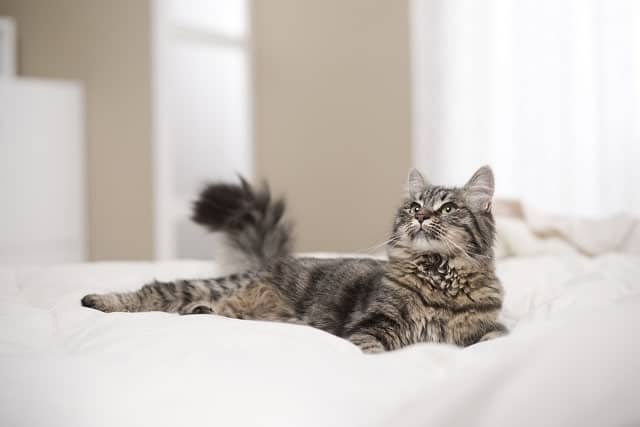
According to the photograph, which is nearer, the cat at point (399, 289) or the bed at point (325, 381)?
the bed at point (325, 381)

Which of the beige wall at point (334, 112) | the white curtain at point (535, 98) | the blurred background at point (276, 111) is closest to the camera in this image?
the white curtain at point (535, 98)

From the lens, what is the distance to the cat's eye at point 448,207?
137cm

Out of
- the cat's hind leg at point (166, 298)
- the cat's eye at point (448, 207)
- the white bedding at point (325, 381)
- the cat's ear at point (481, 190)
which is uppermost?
the cat's ear at point (481, 190)

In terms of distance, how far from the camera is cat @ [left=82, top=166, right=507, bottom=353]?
1250 mm

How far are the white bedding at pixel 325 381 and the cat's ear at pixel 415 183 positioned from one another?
23.8 inches

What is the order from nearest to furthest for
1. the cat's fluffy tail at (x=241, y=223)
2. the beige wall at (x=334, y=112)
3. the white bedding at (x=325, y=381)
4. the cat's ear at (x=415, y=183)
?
the white bedding at (x=325, y=381) → the cat's ear at (x=415, y=183) → the cat's fluffy tail at (x=241, y=223) → the beige wall at (x=334, y=112)

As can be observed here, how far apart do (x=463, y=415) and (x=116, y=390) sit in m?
0.40

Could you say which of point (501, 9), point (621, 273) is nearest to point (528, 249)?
point (621, 273)

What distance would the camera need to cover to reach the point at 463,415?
688mm

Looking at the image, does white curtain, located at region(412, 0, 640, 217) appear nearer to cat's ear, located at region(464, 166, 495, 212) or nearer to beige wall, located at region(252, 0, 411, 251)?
beige wall, located at region(252, 0, 411, 251)

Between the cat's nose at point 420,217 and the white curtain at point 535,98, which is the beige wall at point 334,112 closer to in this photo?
the white curtain at point 535,98

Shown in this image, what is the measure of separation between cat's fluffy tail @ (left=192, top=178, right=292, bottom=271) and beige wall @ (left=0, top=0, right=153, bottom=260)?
2.36 metres

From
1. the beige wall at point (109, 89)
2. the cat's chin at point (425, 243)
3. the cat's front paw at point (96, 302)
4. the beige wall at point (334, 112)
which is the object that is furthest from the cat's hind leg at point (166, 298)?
the beige wall at point (109, 89)

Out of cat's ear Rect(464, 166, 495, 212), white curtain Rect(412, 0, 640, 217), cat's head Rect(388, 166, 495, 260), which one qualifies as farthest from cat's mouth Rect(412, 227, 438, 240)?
white curtain Rect(412, 0, 640, 217)
